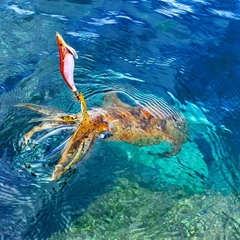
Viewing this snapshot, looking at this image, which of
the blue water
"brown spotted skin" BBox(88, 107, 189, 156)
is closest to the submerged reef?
the blue water

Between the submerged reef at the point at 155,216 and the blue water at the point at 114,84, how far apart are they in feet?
0.29

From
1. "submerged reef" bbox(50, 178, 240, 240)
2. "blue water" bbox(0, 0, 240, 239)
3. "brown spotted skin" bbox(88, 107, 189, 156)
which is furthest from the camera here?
"brown spotted skin" bbox(88, 107, 189, 156)

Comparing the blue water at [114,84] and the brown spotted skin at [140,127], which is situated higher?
the brown spotted skin at [140,127]

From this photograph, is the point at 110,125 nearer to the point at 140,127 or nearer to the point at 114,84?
the point at 140,127

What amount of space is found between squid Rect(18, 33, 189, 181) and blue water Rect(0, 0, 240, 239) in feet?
0.57

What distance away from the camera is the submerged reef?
328 cm

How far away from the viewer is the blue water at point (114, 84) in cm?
345

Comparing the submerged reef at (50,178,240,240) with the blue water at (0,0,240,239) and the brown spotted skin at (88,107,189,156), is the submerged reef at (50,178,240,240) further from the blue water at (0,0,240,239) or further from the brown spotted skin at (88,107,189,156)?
the brown spotted skin at (88,107,189,156)

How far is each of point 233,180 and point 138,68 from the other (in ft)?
6.83

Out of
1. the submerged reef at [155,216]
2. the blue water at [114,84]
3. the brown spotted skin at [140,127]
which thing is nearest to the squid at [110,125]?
the brown spotted skin at [140,127]

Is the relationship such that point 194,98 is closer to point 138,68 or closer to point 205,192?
point 138,68

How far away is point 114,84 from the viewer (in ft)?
15.9

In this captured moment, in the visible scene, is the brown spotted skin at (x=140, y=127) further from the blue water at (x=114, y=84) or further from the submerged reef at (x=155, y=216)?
the submerged reef at (x=155, y=216)

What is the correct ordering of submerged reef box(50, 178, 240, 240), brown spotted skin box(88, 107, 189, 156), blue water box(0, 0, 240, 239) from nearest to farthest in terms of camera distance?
submerged reef box(50, 178, 240, 240) < blue water box(0, 0, 240, 239) < brown spotted skin box(88, 107, 189, 156)
